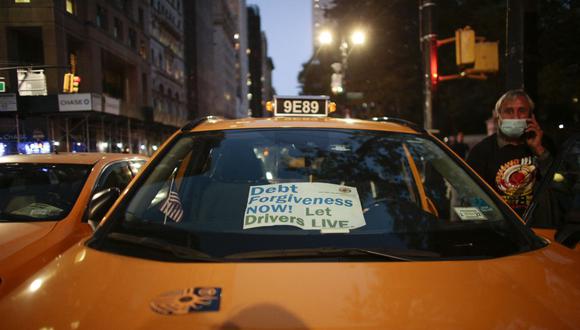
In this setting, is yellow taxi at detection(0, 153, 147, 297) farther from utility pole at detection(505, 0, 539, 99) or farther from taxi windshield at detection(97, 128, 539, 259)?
utility pole at detection(505, 0, 539, 99)

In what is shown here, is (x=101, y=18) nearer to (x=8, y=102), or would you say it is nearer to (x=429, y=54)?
(x=8, y=102)

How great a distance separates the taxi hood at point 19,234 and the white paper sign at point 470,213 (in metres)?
2.68

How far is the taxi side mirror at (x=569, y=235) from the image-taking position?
230cm

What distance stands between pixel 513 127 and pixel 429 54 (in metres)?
5.96

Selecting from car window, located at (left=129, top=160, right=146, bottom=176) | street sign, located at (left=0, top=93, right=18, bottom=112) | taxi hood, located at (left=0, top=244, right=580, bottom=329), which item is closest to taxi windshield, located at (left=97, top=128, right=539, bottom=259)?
taxi hood, located at (left=0, top=244, right=580, bottom=329)

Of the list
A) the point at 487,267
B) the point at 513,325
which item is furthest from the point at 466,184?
the point at 513,325

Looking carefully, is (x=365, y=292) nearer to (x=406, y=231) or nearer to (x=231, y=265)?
(x=231, y=265)

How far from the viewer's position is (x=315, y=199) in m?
2.28

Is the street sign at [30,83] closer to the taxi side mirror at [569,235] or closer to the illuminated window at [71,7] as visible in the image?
the illuminated window at [71,7]

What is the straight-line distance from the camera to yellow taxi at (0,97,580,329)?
1.47m

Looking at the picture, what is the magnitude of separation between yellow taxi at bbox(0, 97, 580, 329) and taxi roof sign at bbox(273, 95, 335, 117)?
1.61 m

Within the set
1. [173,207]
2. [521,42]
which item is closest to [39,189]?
[173,207]

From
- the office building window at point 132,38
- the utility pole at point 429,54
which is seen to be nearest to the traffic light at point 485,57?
the utility pole at point 429,54

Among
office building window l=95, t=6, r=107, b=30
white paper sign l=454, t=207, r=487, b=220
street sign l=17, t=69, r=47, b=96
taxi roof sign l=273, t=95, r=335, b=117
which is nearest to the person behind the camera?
white paper sign l=454, t=207, r=487, b=220
